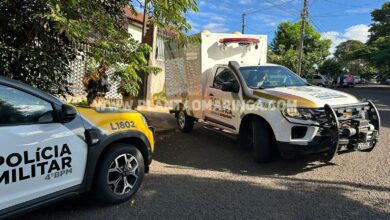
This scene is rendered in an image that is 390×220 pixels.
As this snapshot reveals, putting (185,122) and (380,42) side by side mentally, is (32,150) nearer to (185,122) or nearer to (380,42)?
(185,122)

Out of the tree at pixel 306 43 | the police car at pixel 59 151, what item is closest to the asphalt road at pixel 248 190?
the police car at pixel 59 151

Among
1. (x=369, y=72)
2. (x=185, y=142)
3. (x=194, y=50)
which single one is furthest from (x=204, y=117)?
(x=369, y=72)

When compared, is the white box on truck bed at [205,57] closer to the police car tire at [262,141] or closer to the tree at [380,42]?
the police car tire at [262,141]

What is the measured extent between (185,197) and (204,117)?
3524 mm

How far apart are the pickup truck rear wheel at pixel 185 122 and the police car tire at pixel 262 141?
9.98ft

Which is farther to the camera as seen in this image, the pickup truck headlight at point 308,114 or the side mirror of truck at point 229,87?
the side mirror of truck at point 229,87

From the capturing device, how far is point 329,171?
5484 mm

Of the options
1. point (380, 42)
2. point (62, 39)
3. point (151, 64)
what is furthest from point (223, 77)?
point (380, 42)

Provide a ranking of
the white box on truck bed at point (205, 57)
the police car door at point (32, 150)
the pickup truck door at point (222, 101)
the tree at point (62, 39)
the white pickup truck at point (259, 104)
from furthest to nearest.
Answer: the white box on truck bed at point (205, 57), the pickup truck door at point (222, 101), the white pickup truck at point (259, 104), the tree at point (62, 39), the police car door at point (32, 150)

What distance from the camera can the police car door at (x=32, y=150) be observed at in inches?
114

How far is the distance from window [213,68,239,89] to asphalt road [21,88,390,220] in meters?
1.47

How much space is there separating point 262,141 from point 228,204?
1.81 meters

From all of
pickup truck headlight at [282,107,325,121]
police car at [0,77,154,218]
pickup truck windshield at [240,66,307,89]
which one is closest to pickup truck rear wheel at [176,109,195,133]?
pickup truck windshield at [240,66,307,89]

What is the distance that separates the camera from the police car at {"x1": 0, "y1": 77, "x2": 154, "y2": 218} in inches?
116
